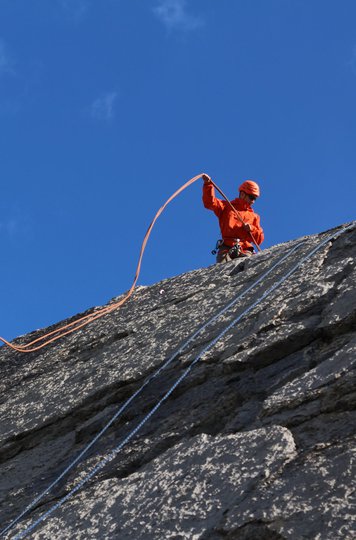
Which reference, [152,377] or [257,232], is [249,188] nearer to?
[257,232]

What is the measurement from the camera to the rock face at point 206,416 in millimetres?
3824

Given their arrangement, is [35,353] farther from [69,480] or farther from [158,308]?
[69,480]

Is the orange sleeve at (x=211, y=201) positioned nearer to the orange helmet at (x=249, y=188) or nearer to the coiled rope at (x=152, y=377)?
the orange helmet at (x=249, y=188)

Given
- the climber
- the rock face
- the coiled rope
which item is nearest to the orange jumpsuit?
the climber

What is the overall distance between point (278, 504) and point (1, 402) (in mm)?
3957

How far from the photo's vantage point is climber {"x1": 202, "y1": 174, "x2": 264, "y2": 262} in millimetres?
9883

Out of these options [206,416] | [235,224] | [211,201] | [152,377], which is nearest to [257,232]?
[235,224]

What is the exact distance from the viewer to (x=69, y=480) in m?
5.00

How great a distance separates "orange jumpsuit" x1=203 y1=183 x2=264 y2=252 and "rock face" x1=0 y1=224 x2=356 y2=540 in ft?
7.81

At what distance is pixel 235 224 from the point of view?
1013 cm

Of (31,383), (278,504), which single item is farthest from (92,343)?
(278,504)

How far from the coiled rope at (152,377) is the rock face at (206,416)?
13 mm

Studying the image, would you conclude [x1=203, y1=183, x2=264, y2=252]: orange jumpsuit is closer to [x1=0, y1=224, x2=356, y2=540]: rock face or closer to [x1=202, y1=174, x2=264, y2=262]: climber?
[x1=202, y1=174, x2=264, y2=262]: climber

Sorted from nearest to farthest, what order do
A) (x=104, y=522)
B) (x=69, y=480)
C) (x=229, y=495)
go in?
1. (x=229, y=495)
2. (x=104, y=522)
3. (x=69, y=480)
